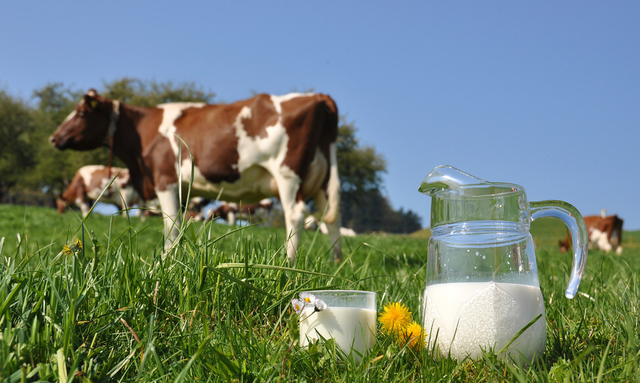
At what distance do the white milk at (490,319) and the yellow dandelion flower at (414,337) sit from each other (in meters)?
0.03

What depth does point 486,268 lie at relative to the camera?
1653 millimetres

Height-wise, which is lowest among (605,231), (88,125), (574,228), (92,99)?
(605,231)

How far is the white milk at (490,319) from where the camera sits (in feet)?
5.14

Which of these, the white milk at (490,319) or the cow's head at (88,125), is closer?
the white milk at (490,319)

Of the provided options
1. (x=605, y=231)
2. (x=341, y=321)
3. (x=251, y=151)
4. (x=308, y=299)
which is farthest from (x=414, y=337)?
(x=605, y=231)

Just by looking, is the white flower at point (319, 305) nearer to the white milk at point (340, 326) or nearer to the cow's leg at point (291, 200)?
the white milk at point (340, 326)

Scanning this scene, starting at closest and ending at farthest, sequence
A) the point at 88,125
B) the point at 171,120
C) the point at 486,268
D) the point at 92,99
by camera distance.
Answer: the point at 486,268 → the point at 171,120 → the point at 92,99 → the point at 88,125

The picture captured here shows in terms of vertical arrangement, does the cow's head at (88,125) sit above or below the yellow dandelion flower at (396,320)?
above

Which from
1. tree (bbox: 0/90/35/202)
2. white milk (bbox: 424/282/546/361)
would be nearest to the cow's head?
white milk (bbox: 424/282/546/361)

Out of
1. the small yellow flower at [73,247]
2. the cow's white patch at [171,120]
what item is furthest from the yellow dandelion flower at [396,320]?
the cow's white patch at [171,120]

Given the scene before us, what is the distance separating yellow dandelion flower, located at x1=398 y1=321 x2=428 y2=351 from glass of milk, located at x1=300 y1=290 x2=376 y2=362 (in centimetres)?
11

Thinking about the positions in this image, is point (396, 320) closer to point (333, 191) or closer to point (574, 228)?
point (574, 228)

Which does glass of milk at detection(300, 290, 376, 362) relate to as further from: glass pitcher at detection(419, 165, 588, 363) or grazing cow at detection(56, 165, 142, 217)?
grazing cow at detection(56, 165, 142, 217)

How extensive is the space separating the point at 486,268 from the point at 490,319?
0.55 ft
